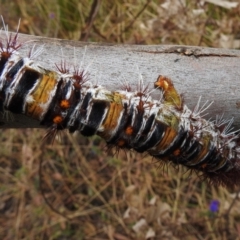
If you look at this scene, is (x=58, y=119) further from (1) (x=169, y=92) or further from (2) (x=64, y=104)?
(1) (x=169, y=92)

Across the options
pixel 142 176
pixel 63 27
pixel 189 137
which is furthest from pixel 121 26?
pixel 189 137

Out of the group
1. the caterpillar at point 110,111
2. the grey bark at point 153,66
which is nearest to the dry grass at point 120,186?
the caterpillar at point 110,111

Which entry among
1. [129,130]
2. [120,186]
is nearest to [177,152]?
[129,130]

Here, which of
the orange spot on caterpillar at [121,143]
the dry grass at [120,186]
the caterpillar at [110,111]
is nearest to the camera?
the caterpillar at [110,111]

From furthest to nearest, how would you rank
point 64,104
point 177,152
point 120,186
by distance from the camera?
point 120,186 → point 177,152 → point 64,104

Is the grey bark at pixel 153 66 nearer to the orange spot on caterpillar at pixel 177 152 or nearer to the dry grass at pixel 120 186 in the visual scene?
the orange spot on caterpillar at pixel 177 152

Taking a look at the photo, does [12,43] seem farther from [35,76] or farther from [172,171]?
[172,171]
